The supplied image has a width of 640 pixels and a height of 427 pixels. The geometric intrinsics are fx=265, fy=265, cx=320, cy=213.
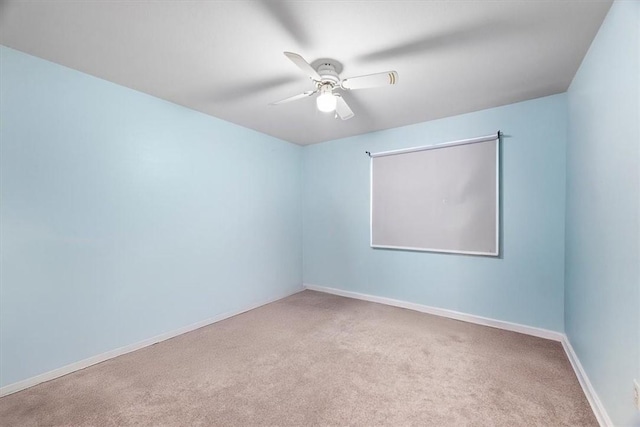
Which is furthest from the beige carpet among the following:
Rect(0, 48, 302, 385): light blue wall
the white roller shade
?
the white roller shade

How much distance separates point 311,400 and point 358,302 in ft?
6.73

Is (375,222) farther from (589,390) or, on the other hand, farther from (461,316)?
(589,390)

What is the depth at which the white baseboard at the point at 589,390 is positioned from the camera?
4.95 ft

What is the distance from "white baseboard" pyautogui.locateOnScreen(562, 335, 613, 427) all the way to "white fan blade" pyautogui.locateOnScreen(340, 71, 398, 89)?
2.33 m

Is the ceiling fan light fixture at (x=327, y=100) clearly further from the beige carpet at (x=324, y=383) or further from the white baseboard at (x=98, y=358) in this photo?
the white baseboard at (x=98, y=358)

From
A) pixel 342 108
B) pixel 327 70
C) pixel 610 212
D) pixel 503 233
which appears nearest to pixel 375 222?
pixel 503 233

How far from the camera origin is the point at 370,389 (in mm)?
1863

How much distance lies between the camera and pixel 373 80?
183 cm

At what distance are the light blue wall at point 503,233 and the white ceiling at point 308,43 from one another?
43 cm

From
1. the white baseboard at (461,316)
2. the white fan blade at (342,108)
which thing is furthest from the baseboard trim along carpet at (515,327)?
the white fan blade at (342,108)

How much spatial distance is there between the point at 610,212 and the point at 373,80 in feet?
5.22

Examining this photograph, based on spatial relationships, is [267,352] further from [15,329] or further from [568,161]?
[568,161]

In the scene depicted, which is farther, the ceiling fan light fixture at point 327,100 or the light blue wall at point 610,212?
the ceiling fan light fixture at point 327,100

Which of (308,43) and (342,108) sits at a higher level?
(308,43)
